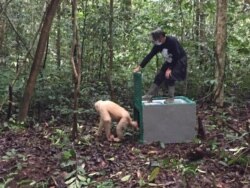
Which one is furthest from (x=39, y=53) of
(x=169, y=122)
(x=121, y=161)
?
(x=121, y=161)

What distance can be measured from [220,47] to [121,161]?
5058mm

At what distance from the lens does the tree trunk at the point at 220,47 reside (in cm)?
1010

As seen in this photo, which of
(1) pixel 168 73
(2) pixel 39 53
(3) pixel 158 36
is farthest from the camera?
(2) pixel 39 53

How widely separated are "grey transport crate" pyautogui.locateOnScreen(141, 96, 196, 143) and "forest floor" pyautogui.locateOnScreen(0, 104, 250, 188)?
0.51ft

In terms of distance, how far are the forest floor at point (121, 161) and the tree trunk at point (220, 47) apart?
8.60 ft

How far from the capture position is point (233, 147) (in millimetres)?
6582

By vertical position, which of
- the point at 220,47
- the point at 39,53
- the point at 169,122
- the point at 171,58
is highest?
the point at 220,47

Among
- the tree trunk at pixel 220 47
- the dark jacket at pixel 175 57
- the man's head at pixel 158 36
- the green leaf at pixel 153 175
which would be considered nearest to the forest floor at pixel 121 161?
the green leaf at pixel 153 175

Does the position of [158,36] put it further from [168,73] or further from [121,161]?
[121,161]

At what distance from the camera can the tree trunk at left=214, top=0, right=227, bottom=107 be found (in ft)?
33.1

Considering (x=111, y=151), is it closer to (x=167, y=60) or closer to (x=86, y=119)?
(x=167, y=60)

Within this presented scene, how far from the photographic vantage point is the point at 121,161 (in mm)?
6215

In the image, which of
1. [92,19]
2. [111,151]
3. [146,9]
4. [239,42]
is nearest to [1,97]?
[92,19]

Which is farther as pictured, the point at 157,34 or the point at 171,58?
the point at 171,58
